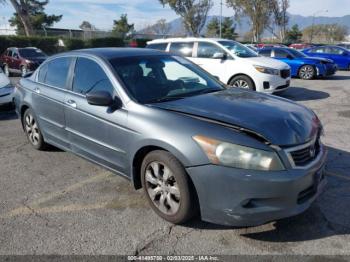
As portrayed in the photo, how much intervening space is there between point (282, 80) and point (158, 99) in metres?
7.40

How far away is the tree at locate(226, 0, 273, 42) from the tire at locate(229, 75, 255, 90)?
134 ft

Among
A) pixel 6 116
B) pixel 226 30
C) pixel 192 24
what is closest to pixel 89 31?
pixel 192 24

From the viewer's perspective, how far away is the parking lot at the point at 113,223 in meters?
3.28

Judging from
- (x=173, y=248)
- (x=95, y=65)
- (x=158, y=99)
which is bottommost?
(x=173, y=248)

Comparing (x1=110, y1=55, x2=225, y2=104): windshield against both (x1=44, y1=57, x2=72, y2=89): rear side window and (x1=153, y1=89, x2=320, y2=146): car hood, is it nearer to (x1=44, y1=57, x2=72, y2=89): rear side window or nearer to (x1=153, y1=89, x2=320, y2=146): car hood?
(x1=153, y1=89, x2=320, y2=146): car hood

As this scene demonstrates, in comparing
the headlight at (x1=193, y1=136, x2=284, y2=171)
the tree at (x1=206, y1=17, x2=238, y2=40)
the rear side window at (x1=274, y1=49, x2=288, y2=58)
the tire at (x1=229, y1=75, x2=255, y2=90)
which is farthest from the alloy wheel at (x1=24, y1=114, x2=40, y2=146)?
the tree at (x1=206, y1=17, x2=238, y2=40)

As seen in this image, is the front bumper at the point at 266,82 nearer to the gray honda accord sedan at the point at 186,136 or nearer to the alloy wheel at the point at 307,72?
the gray honda accord sedan at the point at 186,136

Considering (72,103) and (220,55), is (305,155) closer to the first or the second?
(72,103)

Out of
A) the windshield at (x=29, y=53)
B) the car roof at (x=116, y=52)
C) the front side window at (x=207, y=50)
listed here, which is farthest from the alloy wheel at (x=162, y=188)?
the windshield at (x=29, y=53)

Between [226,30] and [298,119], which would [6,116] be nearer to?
[298,119]

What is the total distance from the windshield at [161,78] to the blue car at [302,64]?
12163 millimetres

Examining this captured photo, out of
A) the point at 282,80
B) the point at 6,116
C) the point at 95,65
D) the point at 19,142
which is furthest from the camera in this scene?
the point at 282,80

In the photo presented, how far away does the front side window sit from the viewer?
11078 mm

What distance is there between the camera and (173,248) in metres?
3.27
